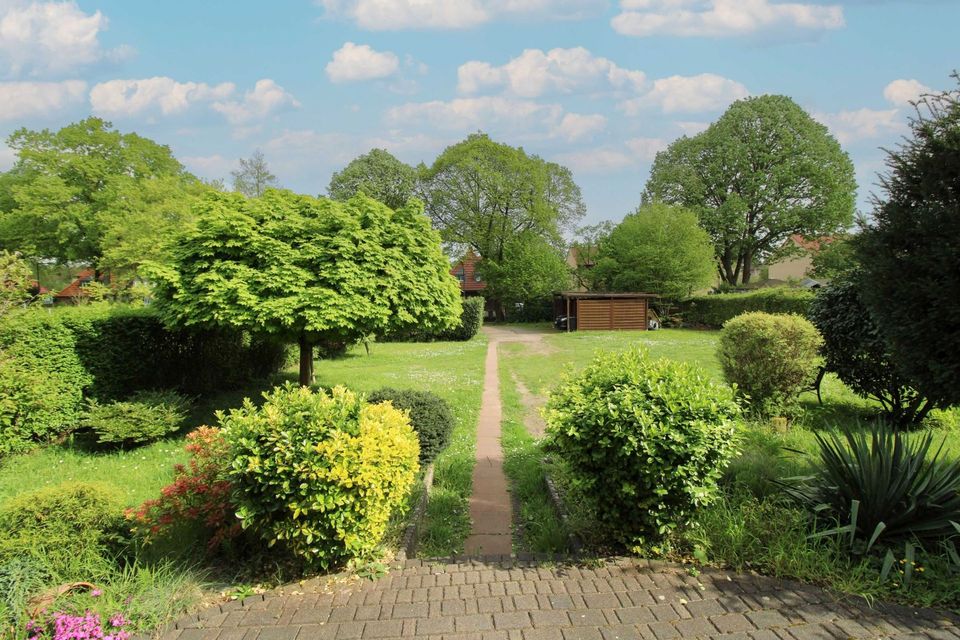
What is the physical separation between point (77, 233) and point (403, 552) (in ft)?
108

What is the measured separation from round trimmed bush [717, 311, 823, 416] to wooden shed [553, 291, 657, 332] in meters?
21.6

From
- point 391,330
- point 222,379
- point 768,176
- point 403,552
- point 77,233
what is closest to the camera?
point 403,552

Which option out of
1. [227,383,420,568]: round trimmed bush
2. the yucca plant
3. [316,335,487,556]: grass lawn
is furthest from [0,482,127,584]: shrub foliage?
the yucca plant

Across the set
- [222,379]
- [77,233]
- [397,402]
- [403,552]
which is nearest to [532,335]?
[222,379]

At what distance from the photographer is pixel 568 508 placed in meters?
4.83

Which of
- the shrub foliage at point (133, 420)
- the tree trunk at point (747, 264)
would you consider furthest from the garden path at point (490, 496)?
the tree trunk at point (747, 264)

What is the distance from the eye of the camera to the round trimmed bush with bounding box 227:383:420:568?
342 centimetres

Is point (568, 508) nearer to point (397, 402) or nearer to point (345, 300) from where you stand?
point (397, 402)

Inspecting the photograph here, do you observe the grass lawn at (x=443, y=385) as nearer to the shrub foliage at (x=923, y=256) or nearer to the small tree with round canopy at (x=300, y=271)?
the small tree with round canopy at (x=300, y=271)

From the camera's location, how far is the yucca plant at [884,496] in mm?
3611

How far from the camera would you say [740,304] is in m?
27.4

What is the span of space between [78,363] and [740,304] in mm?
29212

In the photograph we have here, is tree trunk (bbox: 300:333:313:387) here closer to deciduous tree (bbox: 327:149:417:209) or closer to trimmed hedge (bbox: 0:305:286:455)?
trimmed hedge (bbox: 0:305:286:455)

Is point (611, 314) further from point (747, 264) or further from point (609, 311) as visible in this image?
point (747, 264)
